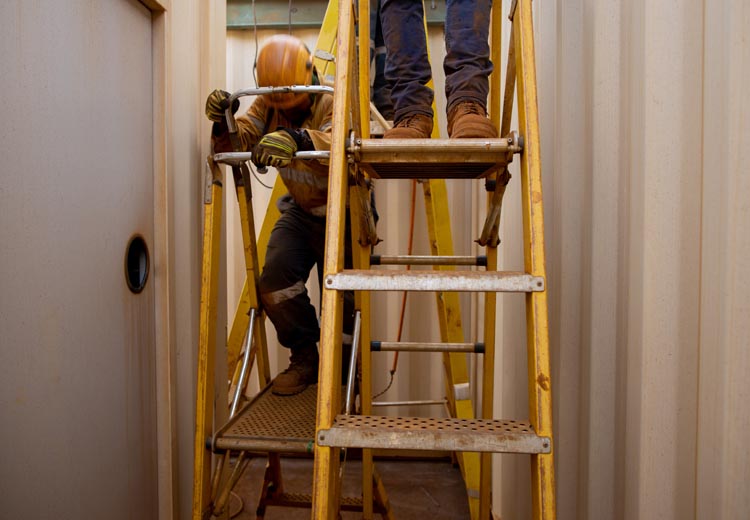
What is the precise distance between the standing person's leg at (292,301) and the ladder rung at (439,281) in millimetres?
1250

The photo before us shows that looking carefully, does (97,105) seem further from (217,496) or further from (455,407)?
(455,407)

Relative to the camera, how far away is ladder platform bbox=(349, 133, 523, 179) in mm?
1354

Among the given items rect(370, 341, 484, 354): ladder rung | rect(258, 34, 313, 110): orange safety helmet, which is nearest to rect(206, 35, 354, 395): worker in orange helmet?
rect(258, 34, 313, 110): orange safety helmet

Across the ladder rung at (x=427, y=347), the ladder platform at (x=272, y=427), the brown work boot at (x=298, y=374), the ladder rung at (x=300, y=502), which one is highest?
the ladder rung at (x=427, y=347)

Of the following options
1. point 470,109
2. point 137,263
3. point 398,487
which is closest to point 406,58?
point 470,109

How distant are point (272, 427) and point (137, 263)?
80 cm

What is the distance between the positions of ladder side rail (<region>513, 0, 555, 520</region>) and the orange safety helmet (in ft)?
3.71

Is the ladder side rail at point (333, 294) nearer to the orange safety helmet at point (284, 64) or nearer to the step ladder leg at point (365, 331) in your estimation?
the step ladder leg at point (365, 331)

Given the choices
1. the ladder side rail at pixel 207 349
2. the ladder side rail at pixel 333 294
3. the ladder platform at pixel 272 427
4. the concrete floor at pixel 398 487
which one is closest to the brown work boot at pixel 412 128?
the ladder side rail at pixel 333 294

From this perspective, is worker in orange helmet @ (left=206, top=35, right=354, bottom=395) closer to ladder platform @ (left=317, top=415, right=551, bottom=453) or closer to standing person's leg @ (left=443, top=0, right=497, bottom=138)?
standing person's leg @ (left=443, top=0, right=497, bottom=138)

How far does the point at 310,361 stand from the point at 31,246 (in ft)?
4.33

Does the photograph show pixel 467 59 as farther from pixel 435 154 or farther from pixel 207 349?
pixel 207 349

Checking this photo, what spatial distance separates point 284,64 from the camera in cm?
223

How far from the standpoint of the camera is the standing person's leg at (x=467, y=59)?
1557mm
